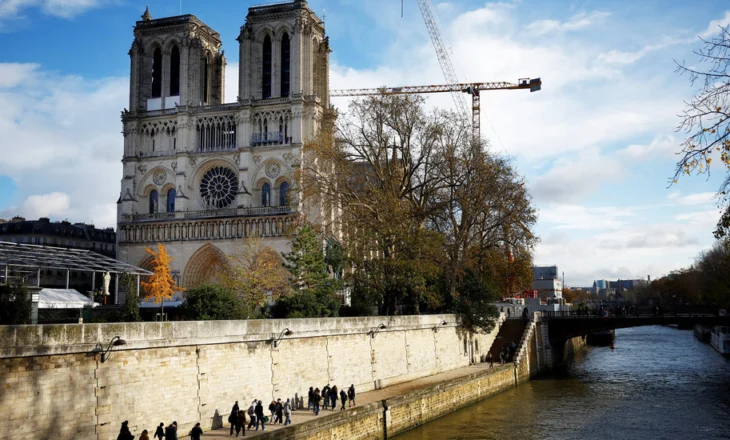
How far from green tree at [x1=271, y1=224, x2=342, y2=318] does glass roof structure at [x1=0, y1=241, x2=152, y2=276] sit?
8791mm

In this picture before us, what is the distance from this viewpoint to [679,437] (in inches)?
914

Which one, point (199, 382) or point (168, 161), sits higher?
point (168, 161)

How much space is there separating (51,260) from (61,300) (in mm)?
2569

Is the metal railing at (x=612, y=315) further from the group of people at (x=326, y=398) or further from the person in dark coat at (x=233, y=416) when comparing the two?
the person in dark coat at (x=233, y=416)

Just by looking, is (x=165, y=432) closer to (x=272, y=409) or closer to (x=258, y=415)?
(x=258, y=415)

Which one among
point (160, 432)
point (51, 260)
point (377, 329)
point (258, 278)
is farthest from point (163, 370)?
point (258, 278)

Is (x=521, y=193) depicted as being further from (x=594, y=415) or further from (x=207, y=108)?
(x=207, y=108)

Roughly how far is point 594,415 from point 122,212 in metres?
46.1

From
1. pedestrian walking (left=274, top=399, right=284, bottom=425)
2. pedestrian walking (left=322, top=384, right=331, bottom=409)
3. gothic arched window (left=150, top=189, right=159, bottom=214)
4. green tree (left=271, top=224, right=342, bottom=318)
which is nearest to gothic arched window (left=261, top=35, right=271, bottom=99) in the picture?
gothic arched window (left=150, top=189, right=159, bottom=214)

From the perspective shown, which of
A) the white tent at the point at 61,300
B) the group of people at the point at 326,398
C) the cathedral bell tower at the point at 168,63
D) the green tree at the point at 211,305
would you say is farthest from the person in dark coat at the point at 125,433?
the cathedral bell tower at the point at 168,63

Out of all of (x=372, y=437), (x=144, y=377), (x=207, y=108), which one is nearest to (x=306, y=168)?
(x=372, y=437)

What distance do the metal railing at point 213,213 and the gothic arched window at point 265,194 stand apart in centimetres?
114

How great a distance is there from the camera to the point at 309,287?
3862 centimetres

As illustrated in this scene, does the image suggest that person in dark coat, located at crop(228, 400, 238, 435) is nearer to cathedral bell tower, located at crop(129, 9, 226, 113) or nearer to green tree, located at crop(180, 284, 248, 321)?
green tree, located at crop(180, 284, 248, 321)
